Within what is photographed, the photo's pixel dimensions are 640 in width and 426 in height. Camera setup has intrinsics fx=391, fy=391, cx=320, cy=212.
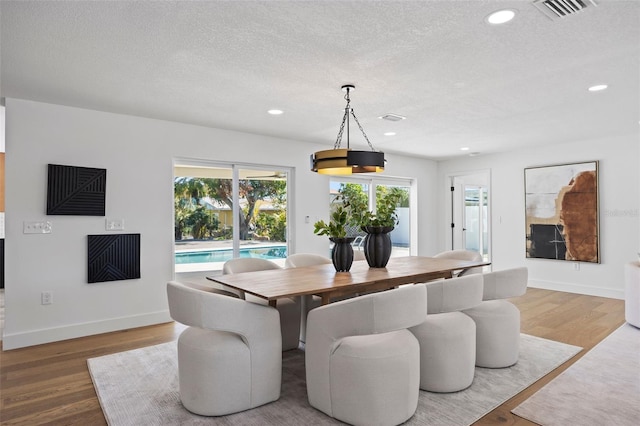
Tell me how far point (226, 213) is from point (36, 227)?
207 cm

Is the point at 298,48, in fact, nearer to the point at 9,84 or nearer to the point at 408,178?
the point at 9,84

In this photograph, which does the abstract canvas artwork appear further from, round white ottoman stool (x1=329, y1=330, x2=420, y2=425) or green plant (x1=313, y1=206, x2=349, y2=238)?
round white ottoman stool (x1=329, y1=330, x2=420, y2=425)

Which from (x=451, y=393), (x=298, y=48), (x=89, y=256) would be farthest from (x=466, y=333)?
(x=89, y=256)

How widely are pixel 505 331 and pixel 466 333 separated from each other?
1.85ft

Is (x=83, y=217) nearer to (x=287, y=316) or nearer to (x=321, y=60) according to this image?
(x=287, y=316)

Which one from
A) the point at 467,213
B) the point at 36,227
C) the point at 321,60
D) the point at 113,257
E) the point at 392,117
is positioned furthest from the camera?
the point at 467,213

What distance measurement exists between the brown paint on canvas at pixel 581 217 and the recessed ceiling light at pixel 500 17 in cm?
471

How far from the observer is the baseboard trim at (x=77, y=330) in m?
3.70

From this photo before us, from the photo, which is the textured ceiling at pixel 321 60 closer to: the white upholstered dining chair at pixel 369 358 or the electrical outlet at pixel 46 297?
the white upholstered dining chair at pixel 369 358

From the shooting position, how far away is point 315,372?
2.36 metres

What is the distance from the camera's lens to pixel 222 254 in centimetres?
521

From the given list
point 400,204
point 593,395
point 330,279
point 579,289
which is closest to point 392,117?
point 330,279

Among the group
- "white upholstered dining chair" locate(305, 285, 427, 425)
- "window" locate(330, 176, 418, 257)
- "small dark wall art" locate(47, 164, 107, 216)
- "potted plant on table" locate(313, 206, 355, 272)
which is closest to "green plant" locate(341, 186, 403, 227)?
"potted plant on table" locate(313, 206, 355, 272)

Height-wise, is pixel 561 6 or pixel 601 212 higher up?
pixel 561 6
